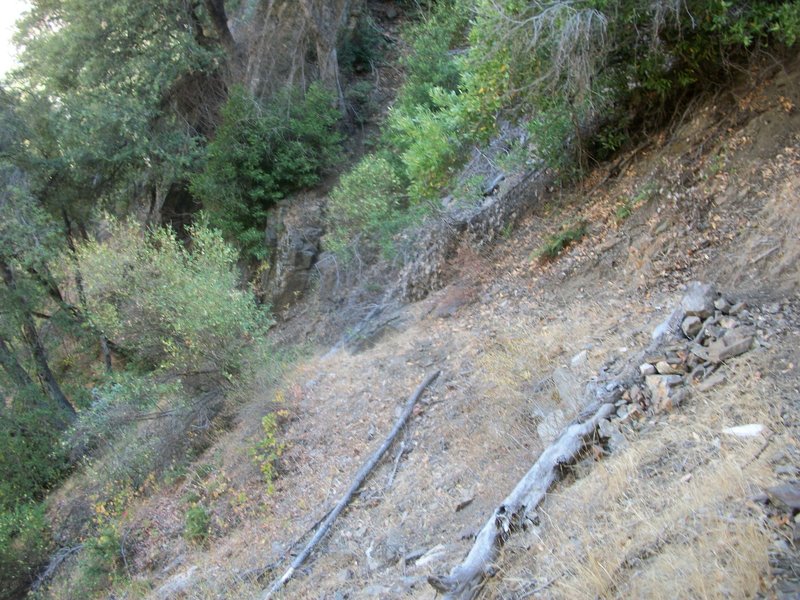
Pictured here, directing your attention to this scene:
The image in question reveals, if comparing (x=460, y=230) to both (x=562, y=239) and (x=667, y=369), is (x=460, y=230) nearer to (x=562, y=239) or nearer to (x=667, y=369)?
(x=562, y=239)

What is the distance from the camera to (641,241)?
8.52m

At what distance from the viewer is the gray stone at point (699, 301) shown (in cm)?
576

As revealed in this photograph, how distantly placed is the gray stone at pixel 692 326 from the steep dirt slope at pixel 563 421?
413 millimetres

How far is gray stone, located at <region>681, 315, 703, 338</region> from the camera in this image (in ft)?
18.8

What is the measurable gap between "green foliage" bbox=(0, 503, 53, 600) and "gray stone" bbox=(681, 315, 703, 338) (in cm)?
1156

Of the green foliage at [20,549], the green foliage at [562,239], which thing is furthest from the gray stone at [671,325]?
the green foliage at [20,549]

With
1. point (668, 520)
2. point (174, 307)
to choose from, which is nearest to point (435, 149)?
point (174, 307)

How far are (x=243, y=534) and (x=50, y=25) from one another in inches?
641

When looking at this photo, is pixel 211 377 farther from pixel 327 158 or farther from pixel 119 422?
pixel 327 158

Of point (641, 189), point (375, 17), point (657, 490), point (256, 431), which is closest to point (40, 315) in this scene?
point (256, 431)

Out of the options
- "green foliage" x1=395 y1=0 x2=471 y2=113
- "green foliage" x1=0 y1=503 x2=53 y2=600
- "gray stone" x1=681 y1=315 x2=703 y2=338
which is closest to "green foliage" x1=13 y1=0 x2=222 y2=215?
"green foliage" x1=395 y1=0 x2=471 y2=113

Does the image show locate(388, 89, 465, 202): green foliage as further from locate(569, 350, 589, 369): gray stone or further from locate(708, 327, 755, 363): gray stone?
locate(708, 327, 755, 363): gray stone

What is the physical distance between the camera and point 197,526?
9336 millimetres

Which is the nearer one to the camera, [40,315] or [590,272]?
[590,272]
